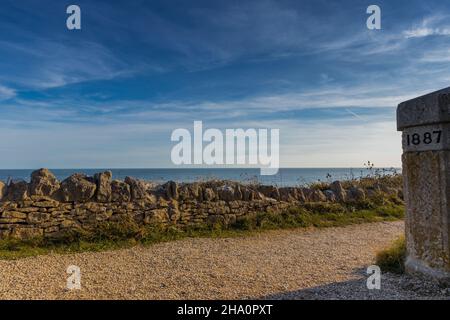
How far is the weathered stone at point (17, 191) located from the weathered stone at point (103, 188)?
1447mm

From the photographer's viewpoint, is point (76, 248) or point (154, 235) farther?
point (154, 235)

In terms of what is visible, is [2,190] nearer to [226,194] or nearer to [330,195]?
[226,194]

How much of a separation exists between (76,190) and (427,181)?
6731 millimetres

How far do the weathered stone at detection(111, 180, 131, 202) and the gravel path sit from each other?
4.64ft

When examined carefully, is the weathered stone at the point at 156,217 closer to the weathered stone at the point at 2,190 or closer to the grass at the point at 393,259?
the weathered stone at the point at 2,190

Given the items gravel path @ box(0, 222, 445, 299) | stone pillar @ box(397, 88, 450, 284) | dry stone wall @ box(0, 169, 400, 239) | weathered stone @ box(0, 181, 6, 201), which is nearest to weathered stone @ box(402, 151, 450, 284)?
stone pillar @ box(397, 88, 450, 284)

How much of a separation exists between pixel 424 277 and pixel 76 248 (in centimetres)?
615

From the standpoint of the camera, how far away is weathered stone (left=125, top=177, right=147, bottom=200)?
27.1 feet

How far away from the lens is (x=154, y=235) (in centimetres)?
780

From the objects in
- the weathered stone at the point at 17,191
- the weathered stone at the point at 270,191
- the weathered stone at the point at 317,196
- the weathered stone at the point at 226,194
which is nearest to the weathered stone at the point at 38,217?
the weathered stone at the point at 17,191

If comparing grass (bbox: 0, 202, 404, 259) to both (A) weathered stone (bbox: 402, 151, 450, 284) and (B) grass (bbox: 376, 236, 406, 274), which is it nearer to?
(B) grass (bbox: 376, 236, 406, 274)
